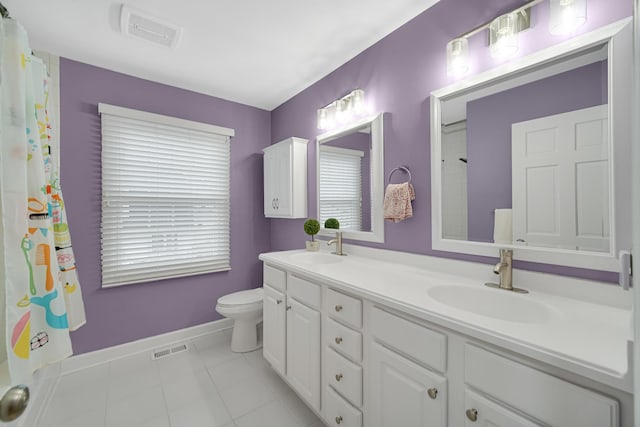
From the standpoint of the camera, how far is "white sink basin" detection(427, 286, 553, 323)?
1012 mm

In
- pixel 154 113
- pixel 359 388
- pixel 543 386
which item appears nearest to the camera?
pixel 543 386

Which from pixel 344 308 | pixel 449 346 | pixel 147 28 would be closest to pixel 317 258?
pixel 344 308

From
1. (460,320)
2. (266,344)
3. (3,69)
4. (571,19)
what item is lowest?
(266,344)

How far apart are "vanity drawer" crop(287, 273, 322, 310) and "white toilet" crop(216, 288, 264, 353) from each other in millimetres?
793

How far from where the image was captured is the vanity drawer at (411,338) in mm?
895

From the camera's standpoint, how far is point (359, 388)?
47.8 inches

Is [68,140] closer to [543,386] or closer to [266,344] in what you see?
[266,344]

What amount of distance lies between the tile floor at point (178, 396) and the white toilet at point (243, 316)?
11 centimetres

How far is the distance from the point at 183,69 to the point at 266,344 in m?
2.41

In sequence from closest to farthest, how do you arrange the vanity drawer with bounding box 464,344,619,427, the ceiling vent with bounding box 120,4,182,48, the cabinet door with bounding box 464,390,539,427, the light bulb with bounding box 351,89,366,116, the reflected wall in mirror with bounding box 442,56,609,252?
the vanity drawer with bounding box 464,344,619,427 < the cabinet door with bounding box 464,390,539,427 < the reflected wall in mirror with bounding box 442,56,609,252 < the ceiling vent with bounding box 120,4,182,48 < the light bulb with bounding box 351,89,366,116

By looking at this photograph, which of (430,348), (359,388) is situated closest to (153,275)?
(359,388)

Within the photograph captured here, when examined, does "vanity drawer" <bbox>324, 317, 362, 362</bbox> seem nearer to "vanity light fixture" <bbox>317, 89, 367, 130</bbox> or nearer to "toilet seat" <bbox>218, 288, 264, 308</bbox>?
"toilet seat" <bbox>218, 288, 264, 308</bbox>

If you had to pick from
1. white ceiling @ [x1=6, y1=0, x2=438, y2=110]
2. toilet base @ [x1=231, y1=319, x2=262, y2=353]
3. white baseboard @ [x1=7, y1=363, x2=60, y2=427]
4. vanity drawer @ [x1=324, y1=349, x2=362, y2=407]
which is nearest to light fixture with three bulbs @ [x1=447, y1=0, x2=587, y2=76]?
white ceiling @ [x1=6, y1=0, x2=438, y2=110]

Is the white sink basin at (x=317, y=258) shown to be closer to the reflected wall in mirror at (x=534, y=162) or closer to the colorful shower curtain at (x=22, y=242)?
the reflected wall in mirror at (x=534, y=162)
